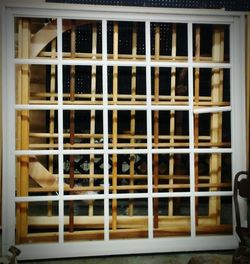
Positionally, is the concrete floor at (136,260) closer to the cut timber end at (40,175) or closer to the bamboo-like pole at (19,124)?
the bamboo-like pole at (19,124)

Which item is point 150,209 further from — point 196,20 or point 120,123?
point 120,123

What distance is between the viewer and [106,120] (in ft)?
7.64

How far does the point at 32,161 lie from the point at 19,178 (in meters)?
0.25

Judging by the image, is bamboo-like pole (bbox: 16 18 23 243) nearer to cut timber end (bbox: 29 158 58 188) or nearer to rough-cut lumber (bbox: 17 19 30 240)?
rough-cut lumber (bbox: 17 19 30 240)

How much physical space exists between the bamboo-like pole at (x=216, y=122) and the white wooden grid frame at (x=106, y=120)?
0.20 m

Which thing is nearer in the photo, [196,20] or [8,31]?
[8,31]

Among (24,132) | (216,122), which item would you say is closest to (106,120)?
(24,132)

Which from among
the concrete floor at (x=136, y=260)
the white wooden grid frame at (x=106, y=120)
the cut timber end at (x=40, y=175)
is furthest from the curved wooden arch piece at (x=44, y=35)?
the concrete floor at (x=136, y=260)

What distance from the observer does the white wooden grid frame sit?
2230 millimetres

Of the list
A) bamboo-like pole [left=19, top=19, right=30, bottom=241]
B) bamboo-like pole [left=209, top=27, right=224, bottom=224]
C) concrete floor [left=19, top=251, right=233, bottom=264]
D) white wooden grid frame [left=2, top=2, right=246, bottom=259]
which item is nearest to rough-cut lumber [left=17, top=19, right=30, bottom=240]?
bamboo-like pole [left=19, top=19, right=30, bottom=241]

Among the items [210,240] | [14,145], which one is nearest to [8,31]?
[14,145]

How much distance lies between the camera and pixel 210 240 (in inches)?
95.5

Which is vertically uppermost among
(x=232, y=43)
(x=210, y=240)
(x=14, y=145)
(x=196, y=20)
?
(x=196, y=20)

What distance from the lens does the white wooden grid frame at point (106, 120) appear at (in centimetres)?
223
